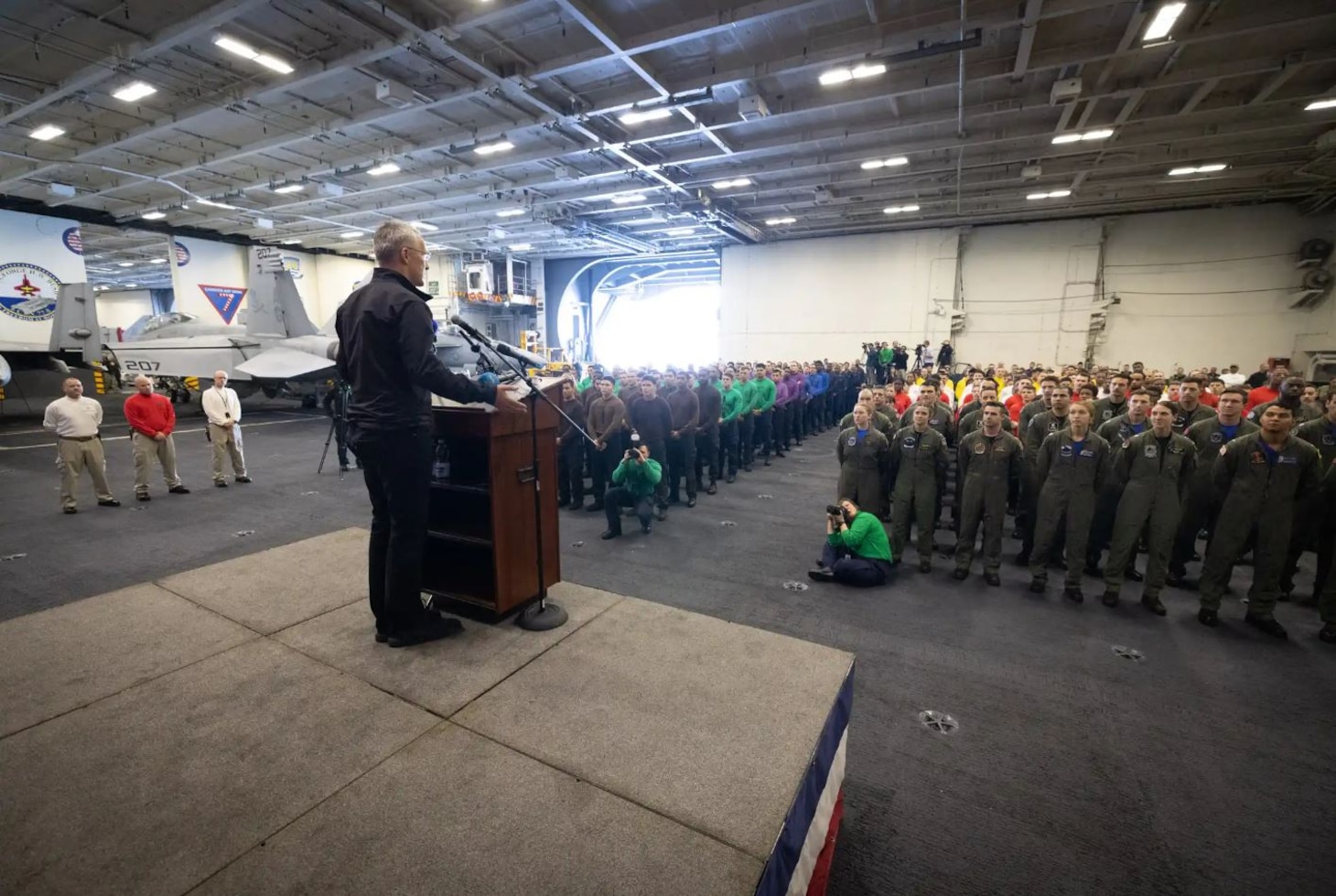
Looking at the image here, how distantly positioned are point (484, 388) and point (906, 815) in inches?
105

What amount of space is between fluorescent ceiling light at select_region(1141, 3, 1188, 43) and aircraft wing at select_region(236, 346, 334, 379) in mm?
16505

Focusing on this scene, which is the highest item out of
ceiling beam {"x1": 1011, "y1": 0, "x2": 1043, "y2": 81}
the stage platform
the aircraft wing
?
ceiling beam {"x1": 1011, "y1": 0, "x2": 1043, "y2": 81}

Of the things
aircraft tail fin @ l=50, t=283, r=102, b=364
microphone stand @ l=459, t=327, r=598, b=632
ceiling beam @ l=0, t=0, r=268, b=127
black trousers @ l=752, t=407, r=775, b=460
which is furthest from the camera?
aircraft tail fin @ l=50, t=283, r=102, b=364

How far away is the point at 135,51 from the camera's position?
812 cm

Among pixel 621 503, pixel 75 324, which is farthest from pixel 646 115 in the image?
pixel 75 324

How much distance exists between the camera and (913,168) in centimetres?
1355

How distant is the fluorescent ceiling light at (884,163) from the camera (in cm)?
1261

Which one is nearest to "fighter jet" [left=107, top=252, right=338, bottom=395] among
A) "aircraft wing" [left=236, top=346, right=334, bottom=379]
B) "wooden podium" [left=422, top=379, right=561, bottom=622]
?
"aircraft wing" [left=236, top=346, right=334, bottom=379]

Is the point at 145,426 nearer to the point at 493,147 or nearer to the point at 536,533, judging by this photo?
the point at 536,533

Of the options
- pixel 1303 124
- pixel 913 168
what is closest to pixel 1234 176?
pixel 1303 124

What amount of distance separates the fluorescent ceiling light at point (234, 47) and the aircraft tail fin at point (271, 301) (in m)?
8.55

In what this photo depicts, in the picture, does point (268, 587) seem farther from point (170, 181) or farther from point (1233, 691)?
point (170, 181)

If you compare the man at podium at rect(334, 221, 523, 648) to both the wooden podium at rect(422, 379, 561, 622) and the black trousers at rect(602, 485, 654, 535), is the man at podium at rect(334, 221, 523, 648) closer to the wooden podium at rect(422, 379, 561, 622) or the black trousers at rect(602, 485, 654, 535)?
the wooden podium at rect(422, 379, 561, 622)

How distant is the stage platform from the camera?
4.53 ft
